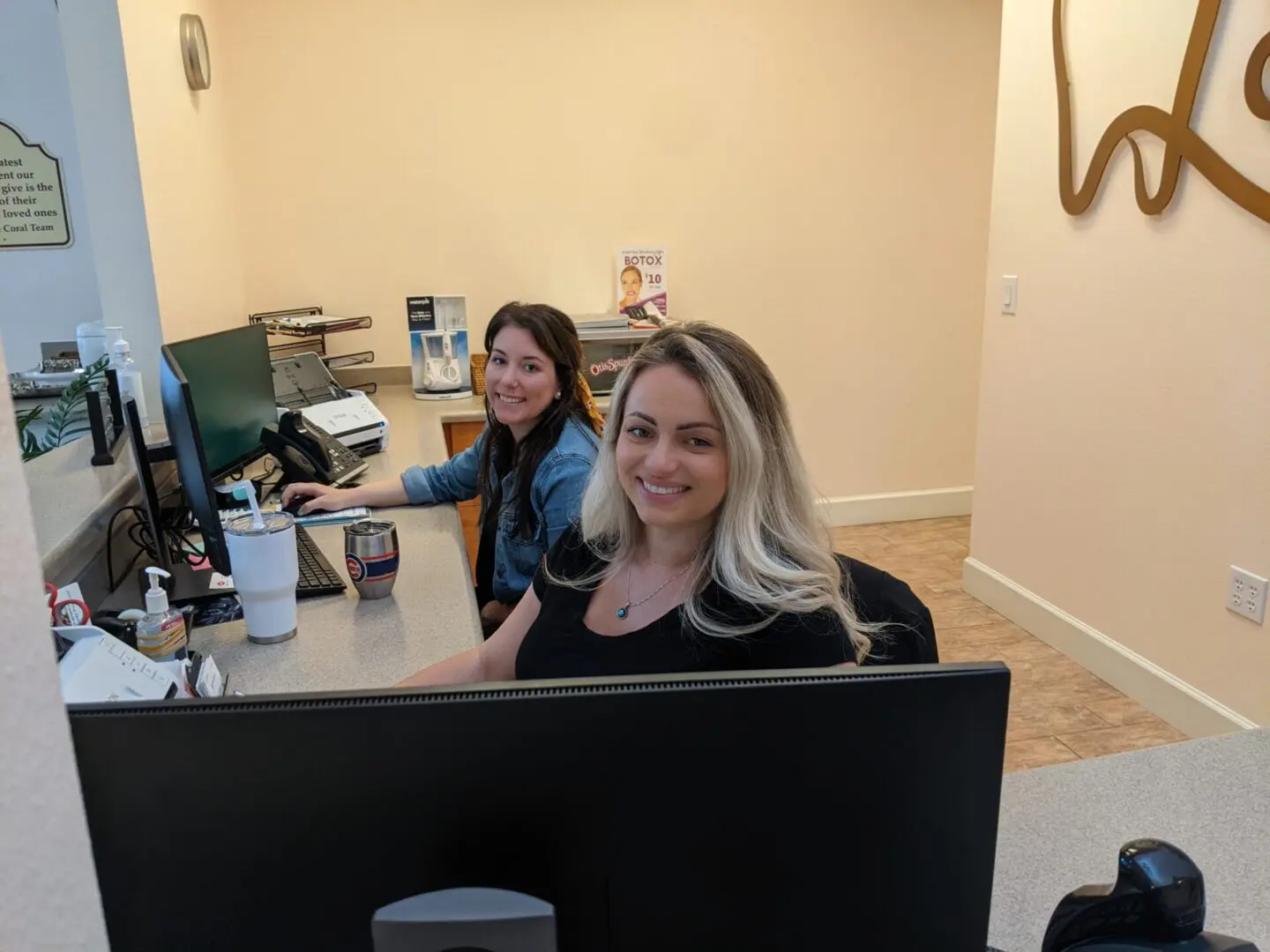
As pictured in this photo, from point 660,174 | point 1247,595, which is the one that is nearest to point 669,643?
point 1247,595

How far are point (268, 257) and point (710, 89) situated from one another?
1.88 meters

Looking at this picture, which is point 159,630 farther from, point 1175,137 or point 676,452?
point 1175,137

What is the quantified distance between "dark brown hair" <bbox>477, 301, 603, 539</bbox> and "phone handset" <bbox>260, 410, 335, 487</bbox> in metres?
0.47

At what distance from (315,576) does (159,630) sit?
53 centimetres

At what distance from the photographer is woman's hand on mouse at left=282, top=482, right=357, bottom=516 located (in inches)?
92.6

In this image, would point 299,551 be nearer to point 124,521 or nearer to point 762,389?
point 124,521

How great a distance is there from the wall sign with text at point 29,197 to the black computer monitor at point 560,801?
3.79 meters

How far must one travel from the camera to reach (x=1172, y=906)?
0.72m

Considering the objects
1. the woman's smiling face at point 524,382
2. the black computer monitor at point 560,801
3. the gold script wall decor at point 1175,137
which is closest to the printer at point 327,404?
the woman's smiling face at point 524,382

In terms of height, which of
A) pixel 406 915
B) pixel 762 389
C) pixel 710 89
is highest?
pixel 710 89

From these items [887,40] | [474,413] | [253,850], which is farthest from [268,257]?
[253,850]

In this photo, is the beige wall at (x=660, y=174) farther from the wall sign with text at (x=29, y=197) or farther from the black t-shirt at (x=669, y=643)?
the black t-shirt at (x=669, y=643)

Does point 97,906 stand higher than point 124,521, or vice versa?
point 97,906

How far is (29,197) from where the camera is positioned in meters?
3.64
